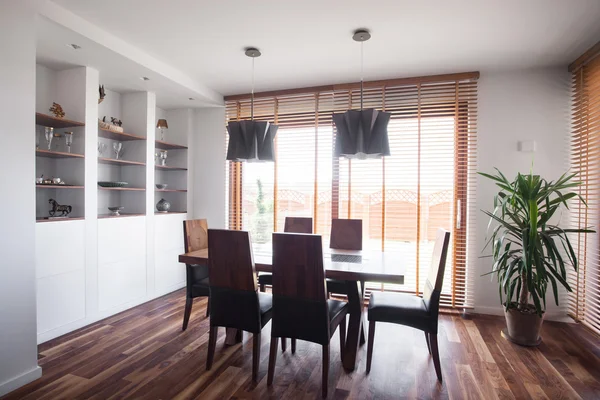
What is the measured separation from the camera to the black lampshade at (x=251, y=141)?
3016 mm

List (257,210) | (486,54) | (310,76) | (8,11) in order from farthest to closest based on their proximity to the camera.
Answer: (257,210) → (310,76) → (486,54) → (8,11)

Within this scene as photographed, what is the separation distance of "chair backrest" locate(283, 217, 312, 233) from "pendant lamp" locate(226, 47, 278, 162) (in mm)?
895

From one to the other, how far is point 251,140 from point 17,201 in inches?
67.4

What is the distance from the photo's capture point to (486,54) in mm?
3279

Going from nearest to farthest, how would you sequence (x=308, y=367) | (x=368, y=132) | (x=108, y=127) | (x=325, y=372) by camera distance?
(x=325, y=372)
(x=308, y=367)
(x=368, y=132)
(x=108, y=127)

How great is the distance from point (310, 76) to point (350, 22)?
1.28m

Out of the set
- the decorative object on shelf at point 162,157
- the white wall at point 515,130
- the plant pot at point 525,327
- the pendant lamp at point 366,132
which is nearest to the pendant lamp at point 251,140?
the pendant lamp at point 366,132

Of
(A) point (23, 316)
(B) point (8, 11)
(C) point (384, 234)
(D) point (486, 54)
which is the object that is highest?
(D) point (486, 54)

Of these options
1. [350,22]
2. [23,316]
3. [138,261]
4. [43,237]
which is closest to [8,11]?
[43,237]

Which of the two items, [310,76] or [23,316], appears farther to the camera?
[310,76]

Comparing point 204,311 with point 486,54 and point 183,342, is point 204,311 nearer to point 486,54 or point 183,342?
point 183,342

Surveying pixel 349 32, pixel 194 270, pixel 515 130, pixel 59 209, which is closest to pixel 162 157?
pixel 59 209

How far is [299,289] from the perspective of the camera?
2.23m

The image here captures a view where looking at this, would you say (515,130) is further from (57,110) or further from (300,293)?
(57,110)
